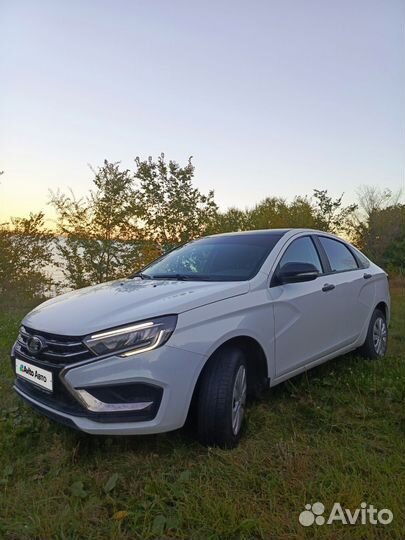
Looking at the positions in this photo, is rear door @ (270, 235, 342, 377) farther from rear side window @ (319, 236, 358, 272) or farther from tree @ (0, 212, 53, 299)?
tree @ (0, 212, 53, 299)

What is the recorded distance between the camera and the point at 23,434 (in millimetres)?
2660

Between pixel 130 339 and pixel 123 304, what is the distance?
338 millimetres

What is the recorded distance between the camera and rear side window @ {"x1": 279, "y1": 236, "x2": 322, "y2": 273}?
318cm

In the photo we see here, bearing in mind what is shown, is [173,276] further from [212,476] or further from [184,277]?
[212,476]

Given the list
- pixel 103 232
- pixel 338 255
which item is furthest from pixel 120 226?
pixel 338 255

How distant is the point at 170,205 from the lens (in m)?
11.0

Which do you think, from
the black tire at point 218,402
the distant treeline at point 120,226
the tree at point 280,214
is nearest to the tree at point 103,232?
the distant treeline at point 120,226

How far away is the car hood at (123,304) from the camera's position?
219 centimetres

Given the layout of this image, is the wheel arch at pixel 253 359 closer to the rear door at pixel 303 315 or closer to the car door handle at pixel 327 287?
the rear door at pixel 303 315

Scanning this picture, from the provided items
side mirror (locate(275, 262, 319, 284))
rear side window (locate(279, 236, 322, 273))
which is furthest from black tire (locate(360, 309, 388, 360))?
side mirror (locate(275, 262, 319, 284))

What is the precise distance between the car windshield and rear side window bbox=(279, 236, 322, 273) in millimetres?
136

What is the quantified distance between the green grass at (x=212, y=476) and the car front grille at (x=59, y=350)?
2.01 ft

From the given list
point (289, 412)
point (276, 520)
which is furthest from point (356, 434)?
point (276, 520)

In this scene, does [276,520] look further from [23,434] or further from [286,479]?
[23,434]
